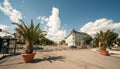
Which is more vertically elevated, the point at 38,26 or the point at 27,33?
the point at 38,26

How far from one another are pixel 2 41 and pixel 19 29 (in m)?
10.6

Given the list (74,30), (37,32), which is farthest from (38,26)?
(74,30)

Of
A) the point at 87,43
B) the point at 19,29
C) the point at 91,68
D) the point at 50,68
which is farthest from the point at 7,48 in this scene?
the point at 87,43

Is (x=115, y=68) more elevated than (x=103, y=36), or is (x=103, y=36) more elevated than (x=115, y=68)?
(x=103, y=36)

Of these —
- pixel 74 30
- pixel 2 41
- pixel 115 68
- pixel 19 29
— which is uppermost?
pixel 74 30

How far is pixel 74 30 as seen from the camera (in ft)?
240

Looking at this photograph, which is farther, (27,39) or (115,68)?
(27,39)

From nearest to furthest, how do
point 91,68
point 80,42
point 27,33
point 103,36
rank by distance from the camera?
point 91,68 < point 27,33 < point 103,36 < point 80,42

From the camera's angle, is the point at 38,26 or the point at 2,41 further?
the point at 2,41

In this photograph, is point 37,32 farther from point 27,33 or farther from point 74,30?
point 74,30

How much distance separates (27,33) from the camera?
12039 mm

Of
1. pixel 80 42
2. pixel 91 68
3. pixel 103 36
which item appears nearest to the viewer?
pixel 91 68

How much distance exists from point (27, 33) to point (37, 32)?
3.85 feet

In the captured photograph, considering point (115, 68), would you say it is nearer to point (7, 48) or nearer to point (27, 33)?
point (27, 33)
